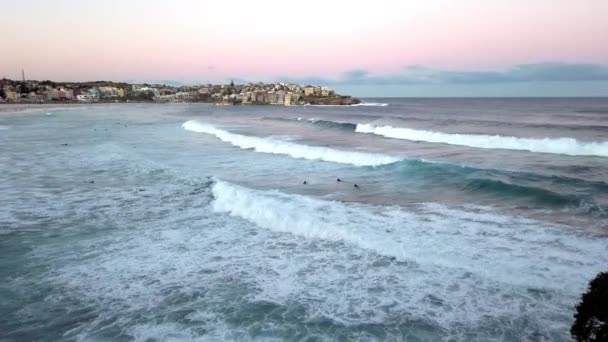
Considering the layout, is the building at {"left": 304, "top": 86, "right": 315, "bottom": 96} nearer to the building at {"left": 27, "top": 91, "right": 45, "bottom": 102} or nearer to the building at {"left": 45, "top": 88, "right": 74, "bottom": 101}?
the building at {"left": 45, "top": 88, "right": 74, "bottom": 101}

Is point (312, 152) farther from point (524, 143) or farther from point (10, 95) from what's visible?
point (10, 95)

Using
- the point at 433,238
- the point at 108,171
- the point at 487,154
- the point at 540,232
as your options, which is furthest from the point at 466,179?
the point at 108,171

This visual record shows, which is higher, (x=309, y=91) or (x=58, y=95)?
(x=309, y=91)

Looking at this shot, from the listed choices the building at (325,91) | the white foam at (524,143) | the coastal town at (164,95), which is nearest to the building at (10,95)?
the coastal town at (164,95)

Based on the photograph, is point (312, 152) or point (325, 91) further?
point (325, 91)

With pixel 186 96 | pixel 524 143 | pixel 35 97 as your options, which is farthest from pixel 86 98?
pixel 524 143

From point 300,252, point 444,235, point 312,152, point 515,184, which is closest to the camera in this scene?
point 300,252

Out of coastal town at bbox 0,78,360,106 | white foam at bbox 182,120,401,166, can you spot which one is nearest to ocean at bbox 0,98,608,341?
white foam at bbox 182,120,401,166

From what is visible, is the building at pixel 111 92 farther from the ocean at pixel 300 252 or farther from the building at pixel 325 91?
the ocean at pixel 300 252
